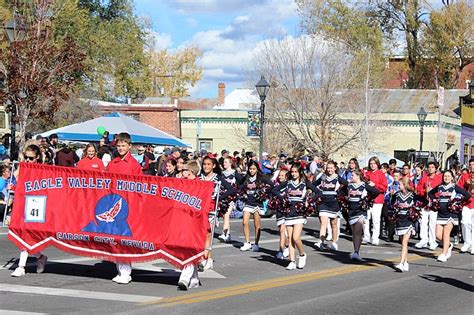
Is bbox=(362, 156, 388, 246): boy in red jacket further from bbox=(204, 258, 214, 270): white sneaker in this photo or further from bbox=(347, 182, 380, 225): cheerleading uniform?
bbox=(204, 258, 214, 270): white sneaker

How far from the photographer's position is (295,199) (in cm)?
1348

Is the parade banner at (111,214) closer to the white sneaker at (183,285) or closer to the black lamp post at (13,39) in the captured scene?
the white sneaker at (183,285)

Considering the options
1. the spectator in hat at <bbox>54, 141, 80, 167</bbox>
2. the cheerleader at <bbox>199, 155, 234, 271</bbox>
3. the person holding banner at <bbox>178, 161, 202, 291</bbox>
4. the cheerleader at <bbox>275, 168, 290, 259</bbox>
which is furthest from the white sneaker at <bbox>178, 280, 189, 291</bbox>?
the spectator in hat at <bbox>54, 141, 80, 167</bbox>

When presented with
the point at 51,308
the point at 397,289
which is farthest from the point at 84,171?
the point at 397,289

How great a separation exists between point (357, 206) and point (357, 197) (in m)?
0.17

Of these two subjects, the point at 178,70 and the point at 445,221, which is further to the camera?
the point at 178,70

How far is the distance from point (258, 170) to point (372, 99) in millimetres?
27124

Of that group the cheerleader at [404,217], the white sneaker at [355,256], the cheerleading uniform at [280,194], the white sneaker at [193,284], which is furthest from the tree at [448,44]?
the white sneaker at [193,284]

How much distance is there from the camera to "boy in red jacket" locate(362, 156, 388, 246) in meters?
17.0

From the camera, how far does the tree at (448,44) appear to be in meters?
55.7

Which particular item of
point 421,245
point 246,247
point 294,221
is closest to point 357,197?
point 294,221

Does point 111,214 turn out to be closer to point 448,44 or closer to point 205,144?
point 205,144

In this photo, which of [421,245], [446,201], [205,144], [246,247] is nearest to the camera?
[246,247]

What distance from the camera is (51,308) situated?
9188 mm
